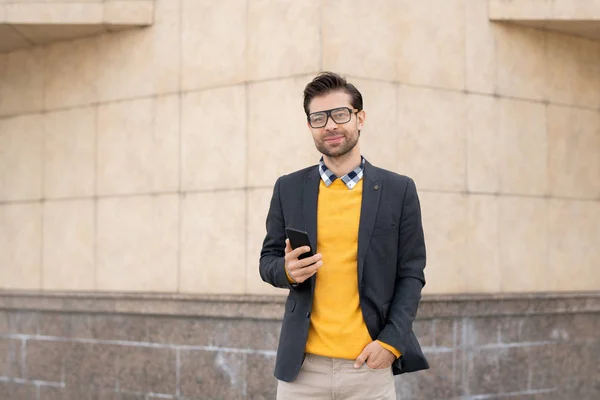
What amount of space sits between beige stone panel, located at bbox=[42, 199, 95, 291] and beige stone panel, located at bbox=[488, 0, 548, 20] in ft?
14.4

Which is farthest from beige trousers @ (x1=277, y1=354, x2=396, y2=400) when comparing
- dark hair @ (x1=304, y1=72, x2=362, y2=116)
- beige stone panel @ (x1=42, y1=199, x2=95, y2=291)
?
beige stone panel @ (x1=42, y1=199, x2=95, y2=291)

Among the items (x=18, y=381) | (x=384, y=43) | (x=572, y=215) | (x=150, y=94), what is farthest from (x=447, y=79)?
(x=18, y=381)

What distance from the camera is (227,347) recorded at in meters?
7.86

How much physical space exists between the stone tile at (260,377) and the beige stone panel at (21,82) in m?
3.84

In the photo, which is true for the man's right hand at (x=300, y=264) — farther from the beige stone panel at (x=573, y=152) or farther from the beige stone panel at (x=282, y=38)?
the beige stone panel at (x=573, y=152)

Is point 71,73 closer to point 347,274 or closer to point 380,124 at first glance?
point 380,124

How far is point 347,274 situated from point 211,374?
437 centimetres

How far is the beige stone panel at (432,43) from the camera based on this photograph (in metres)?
7.84

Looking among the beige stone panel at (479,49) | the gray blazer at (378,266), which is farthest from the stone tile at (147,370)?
the gray blazer at (378,266)

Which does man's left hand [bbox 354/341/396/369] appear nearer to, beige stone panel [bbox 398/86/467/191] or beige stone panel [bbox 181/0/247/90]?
beige stone panel [bbox 398/86/467/191]

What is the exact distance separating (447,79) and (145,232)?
3.19m

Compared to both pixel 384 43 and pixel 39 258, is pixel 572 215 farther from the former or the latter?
pixel 39 258

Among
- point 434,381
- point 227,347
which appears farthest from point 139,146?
point 434,381

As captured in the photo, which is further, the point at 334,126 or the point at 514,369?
the point at 514,369
